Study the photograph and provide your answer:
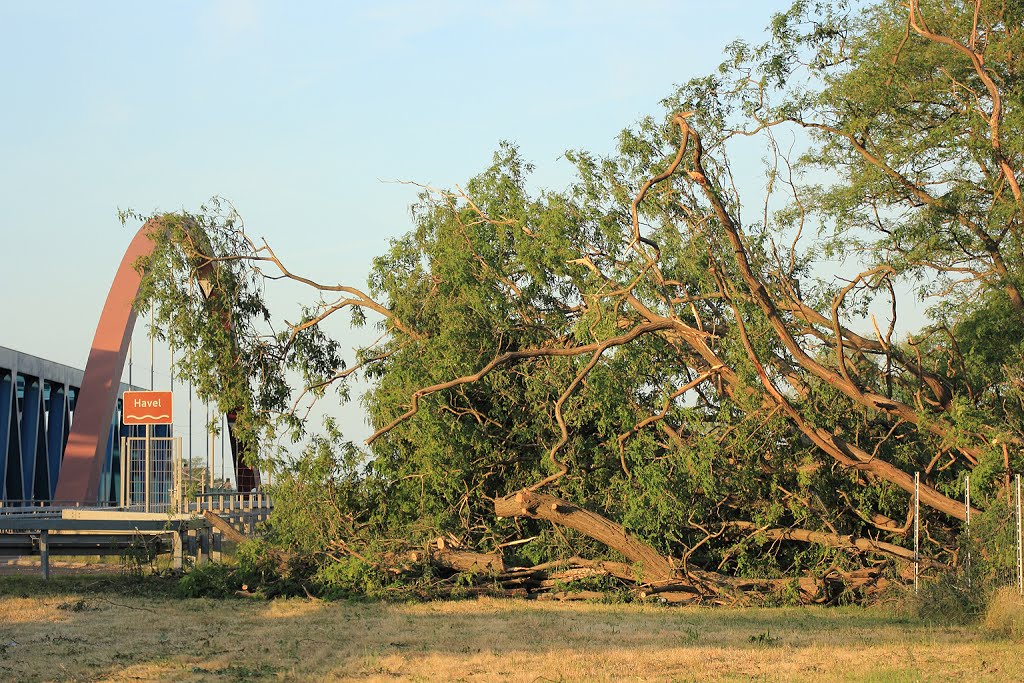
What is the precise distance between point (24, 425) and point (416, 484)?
38.1 metres

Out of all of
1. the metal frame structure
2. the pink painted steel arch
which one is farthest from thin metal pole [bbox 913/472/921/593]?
the metal frame structure

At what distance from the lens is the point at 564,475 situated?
1645cm

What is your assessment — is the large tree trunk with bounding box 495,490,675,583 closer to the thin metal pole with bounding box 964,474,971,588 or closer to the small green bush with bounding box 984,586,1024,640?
the thin metal pole with bounding box 964,474,971,588

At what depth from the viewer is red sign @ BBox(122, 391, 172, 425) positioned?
29859 millimetres

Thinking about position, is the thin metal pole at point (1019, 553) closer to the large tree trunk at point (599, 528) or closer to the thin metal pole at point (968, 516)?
the thin metal pole at point (968, 516)

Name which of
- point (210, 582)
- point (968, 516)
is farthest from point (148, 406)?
point (968, 516)

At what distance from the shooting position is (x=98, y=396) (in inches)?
1359

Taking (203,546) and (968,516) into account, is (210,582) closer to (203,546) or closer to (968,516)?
(203,546)

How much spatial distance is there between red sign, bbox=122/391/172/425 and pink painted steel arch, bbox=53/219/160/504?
11.1ft

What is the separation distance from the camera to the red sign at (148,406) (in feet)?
98.0

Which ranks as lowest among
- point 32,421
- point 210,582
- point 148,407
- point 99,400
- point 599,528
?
point 210,582

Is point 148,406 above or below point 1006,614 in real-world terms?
above

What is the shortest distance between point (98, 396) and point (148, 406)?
493 centimetres

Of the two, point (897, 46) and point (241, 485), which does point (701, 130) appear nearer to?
point (897, 46)
